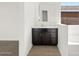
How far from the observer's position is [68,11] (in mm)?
2896

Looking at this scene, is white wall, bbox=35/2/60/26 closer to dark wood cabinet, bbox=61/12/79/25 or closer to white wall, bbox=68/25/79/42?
dark wood cabinet, bbox=61/12/79/25

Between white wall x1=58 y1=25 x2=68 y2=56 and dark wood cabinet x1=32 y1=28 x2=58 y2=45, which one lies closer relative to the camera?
white wall x1=58 y1=25 x2=68 y2=56

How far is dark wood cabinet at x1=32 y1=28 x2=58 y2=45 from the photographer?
4020 millimetres

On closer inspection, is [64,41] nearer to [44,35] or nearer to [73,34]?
[73,34]

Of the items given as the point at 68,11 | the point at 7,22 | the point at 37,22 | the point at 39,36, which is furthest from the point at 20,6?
the point at 39,36

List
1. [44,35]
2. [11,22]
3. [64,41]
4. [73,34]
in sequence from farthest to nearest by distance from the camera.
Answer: [44,35] → [64,41] → [73,34] → [11,22]

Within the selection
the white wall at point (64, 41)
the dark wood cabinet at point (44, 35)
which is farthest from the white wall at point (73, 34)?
the dark wood cabinet at point (44, 35)

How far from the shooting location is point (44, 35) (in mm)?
4480

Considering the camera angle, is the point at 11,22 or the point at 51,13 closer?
the point at 11,22

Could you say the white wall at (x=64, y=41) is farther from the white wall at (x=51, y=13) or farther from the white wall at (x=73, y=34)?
the white wall at (x=51, y=13)

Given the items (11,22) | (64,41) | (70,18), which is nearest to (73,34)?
(64,41)

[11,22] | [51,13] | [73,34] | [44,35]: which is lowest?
[44,35]

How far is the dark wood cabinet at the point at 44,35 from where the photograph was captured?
402cm

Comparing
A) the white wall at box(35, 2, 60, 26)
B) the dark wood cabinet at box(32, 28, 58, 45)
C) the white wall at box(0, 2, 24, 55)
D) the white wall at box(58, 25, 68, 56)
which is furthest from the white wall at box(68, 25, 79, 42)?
the dark wood cabinet at box(32, 28, 58, 45)
